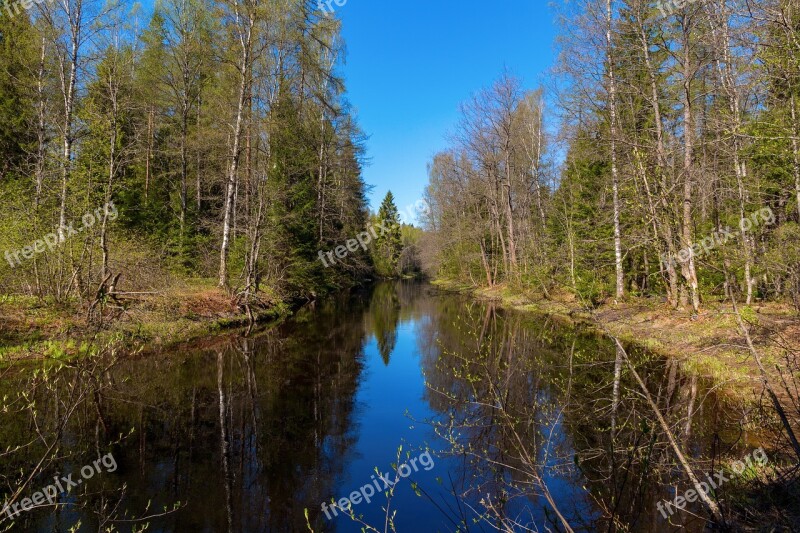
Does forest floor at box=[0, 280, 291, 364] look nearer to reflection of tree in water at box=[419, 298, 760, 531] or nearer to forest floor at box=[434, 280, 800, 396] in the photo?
reflection of tree in water at box=[419, 298, 760, 531]

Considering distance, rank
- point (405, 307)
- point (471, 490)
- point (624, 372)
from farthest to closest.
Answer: point (405, 307), point (624, 372), point (471, 490)

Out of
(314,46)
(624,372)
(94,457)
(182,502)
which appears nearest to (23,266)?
(94,457)

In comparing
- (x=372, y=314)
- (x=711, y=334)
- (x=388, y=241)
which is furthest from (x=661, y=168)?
(x=388, y=241)

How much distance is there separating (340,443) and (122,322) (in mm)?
8099

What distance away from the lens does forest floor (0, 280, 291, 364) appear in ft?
29.5

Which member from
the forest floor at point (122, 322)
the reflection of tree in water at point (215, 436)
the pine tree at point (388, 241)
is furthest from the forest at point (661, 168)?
the pine tree at point (388, 241)

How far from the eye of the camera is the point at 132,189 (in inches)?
812

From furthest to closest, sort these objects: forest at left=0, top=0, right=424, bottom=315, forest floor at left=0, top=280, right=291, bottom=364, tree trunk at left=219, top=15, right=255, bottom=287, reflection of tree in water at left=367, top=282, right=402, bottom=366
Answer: tree trunk at left=219, top=15, right=255, bottom=287, reflection of tree in water at left=367, top=282, right=402, bottom=366, forest at left=0, top=0, right=424, bottom=315, forest floor at left=0, top=280, right=291, bottom=364

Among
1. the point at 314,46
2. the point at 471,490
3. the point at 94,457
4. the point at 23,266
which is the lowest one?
the point at 471,490

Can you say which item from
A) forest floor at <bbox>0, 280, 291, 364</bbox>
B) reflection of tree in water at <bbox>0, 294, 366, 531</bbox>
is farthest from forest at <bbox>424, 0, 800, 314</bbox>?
forest floor at <bbox>0, 280, 291, 364</bbox>

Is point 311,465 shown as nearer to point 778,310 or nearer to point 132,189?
point 778,310

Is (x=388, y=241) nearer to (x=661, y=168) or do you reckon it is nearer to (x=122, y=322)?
(x=122, y=322)

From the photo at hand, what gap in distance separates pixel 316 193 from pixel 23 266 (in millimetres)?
16540

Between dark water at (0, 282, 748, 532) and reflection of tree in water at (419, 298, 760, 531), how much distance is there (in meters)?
0.04
